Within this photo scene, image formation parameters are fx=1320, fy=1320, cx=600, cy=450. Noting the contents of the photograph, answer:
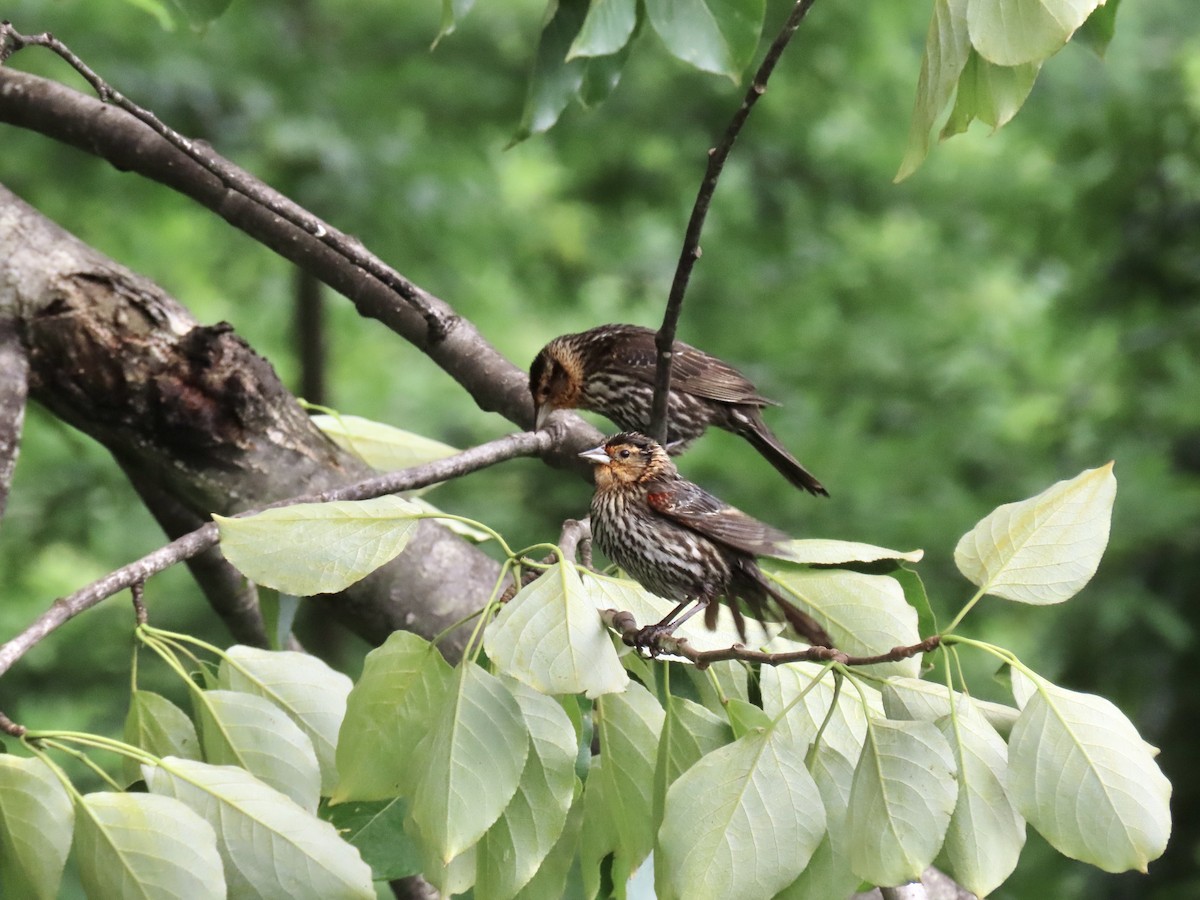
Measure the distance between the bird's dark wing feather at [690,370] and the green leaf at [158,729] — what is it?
208 cm

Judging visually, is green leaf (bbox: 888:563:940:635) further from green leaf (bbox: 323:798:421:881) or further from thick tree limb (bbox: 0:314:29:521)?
thick tree limb (bbox: 0:314:29:521)

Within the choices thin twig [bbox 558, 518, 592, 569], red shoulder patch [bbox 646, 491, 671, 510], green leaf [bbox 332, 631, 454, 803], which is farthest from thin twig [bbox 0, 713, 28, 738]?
red shoulder patch [bbox 646, 491, 671, 510]

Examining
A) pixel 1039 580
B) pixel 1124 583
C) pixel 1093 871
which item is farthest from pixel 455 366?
pixel 1093 871

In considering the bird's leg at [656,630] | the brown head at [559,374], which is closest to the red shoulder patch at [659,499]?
the bird's leg at [656,630]

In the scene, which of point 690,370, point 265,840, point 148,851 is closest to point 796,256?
point 690,370

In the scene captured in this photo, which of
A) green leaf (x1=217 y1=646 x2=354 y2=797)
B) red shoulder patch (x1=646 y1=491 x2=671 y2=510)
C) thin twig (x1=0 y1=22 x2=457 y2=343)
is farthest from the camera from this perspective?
red shoulder patch (x1=646 y1=491 x2=671 y2=510)

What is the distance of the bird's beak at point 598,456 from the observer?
2.53 metres

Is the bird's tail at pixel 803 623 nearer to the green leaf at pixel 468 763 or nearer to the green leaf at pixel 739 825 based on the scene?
the green leaf at pixel 739 825

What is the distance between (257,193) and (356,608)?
0.79 meters

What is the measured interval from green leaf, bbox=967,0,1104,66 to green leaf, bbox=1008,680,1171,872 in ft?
2.41

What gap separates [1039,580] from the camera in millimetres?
1516

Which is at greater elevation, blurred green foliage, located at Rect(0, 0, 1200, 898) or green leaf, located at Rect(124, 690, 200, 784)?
blurred green foliage, located at Rect(0, 0, 1200, 898)

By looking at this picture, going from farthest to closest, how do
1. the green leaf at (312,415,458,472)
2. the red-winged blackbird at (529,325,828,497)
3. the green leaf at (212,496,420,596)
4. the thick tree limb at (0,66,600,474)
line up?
the red-winged blackbird at (529,325,828,497) → the thick tree limb at (0,66,600,474) → the green leaf at (312,415,458,472) → the green leaf at (212,496,420,596)

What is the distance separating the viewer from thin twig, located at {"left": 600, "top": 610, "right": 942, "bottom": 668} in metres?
1.41
